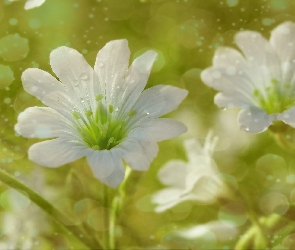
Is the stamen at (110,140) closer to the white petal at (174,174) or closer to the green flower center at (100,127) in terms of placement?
the green flower center at (100,127)

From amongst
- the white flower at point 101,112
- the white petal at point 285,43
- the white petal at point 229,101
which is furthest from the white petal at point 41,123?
the white petal at point 285,43

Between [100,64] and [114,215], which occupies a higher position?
[100,64]

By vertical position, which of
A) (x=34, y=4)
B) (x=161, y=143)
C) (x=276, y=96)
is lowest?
(x=161, y=143)

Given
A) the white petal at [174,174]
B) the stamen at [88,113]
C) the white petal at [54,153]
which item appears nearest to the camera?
the white petal at [54,153]

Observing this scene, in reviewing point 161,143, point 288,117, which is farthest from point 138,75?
point 161,143

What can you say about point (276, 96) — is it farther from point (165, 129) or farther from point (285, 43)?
point (165, 129)

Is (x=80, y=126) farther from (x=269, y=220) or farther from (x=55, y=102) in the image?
(x=269, y=220)

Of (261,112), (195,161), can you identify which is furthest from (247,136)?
(261,112)
